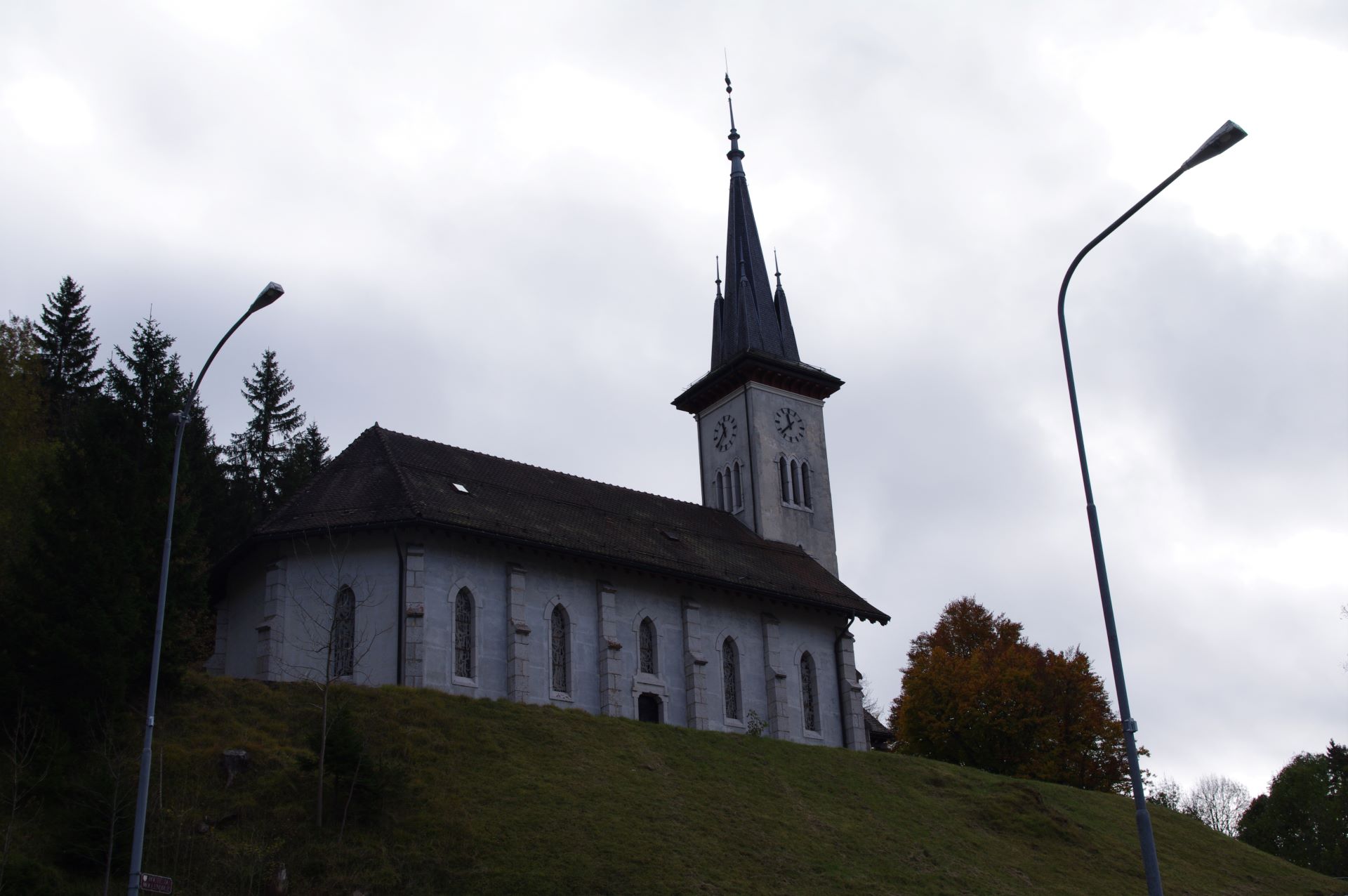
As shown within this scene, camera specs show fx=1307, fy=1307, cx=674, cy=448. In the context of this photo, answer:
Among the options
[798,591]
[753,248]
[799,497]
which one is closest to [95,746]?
[798,591]

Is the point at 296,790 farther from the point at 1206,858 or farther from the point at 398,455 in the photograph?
the point at 1206,858

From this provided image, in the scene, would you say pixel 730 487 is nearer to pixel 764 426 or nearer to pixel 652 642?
pixel 764 426

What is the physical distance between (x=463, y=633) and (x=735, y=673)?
34.5ft

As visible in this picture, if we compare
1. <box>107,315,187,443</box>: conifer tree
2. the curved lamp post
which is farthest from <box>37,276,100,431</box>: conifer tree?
the curved lamp post

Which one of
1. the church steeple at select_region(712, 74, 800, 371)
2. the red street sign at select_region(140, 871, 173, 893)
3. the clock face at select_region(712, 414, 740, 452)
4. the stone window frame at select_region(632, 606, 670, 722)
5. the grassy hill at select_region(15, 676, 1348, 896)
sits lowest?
the red street sign at select_region(140, 871, 173, 893)

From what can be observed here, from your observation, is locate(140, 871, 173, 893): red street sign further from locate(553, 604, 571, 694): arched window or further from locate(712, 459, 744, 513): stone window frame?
locate(712, 459, 744, 513): stone window frame

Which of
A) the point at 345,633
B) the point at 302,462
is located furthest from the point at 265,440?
the point at 345,633

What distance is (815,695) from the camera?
46.4 m

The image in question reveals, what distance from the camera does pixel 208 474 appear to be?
54656mm

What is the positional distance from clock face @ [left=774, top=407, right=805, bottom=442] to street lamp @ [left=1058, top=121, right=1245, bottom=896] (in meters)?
35.6

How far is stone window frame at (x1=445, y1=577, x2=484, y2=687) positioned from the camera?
37344mm

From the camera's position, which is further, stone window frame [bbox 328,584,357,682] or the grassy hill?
stone window frame [bbox 328,584,357,682]

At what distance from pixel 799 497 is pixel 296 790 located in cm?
3211

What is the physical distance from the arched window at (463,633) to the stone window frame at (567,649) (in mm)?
2460
